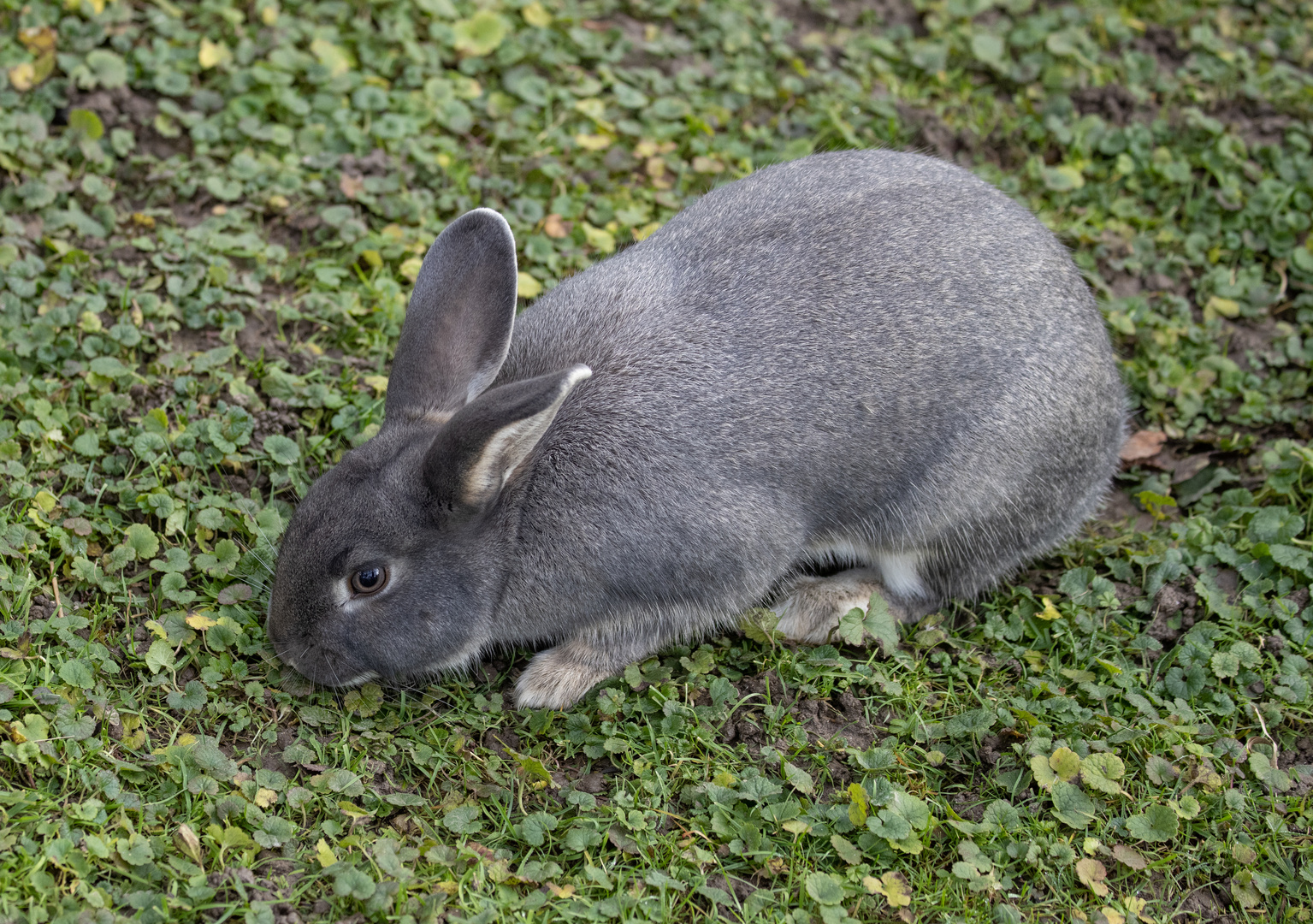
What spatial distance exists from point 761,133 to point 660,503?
297cm

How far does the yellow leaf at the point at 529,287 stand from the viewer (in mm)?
5809

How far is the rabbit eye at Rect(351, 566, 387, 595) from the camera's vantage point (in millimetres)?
4320

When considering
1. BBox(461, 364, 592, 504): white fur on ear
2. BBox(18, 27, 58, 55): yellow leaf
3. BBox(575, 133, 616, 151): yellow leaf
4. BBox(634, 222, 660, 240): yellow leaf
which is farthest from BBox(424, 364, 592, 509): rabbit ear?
BBox(18, 27, 58, 55): yellow leaf

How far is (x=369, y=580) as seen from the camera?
4336 millimetres

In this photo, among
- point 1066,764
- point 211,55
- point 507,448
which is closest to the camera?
point 507,448

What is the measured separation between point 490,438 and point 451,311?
0.75 m

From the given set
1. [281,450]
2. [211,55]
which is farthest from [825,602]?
[211,55]

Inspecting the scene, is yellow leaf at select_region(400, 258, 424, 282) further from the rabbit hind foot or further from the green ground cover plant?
the rabbit hind foot

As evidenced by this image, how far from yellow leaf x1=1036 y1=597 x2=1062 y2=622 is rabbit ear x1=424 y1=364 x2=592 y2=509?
→ 7.04ft

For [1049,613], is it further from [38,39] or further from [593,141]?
[38,39]

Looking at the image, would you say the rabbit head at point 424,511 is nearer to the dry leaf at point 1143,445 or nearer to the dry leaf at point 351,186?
the dry leaf at point 351,186

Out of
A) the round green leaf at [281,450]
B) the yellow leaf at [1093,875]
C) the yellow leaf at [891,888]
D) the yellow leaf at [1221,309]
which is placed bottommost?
the yellow leaf at [1093,875]

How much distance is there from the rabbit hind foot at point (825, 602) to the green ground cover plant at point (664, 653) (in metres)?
0.20

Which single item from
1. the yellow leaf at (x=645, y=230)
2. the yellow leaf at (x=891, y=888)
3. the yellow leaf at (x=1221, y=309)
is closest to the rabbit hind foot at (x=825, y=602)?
the yellow leaf at (x=891, y=888)
